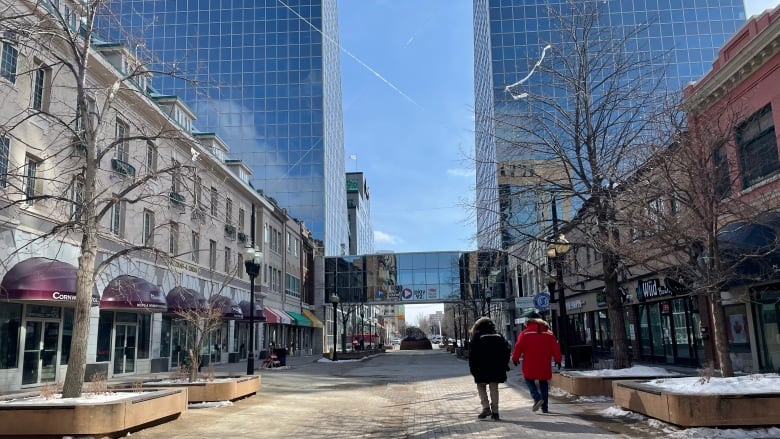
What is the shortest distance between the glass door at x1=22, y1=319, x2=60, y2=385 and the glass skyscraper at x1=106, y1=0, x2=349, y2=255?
51.1 metres

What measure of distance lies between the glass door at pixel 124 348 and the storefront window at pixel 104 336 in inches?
20.1

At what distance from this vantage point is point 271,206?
156ft

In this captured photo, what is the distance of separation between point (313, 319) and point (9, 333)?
4419cm

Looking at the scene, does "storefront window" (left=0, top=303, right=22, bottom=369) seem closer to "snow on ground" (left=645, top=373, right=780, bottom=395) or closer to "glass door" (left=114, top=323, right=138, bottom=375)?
"glass door" (left=114, top=323, right=138, bottom=375)

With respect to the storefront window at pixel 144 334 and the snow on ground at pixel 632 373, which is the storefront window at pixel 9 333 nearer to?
the storefront window at pixel 144 334

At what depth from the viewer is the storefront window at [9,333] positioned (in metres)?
17.6

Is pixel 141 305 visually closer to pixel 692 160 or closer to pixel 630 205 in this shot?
pixel 630 205

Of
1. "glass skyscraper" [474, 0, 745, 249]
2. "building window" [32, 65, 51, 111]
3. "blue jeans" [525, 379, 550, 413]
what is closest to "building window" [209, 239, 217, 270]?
"building window" [32, 65, 51, 111]

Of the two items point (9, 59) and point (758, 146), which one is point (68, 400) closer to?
point (9, 59)

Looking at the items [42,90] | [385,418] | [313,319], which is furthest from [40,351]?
[313,319]

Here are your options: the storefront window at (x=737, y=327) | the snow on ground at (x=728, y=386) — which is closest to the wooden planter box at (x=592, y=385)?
the snow on ground at (x=728, y=386)

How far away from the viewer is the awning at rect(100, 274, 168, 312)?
21.7 meters

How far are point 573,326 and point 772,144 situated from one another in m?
28.5

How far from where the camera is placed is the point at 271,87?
246 feet
